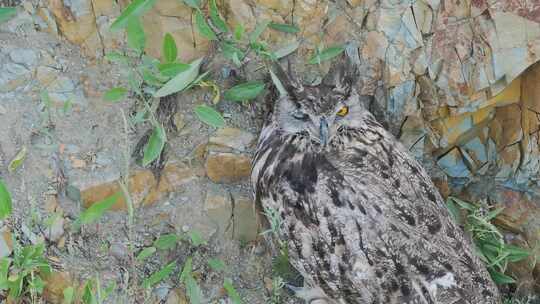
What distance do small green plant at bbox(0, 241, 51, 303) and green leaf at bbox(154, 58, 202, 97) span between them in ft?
2.92

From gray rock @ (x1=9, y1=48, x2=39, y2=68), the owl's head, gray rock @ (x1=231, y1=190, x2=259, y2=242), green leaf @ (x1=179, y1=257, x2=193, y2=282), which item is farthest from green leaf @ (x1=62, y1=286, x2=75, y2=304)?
the owl's head

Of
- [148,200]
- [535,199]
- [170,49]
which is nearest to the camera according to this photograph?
[170,49]

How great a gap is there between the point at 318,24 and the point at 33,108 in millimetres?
1472

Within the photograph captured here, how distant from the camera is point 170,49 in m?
3.50

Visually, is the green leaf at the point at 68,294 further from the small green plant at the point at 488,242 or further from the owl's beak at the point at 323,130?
the small green plant at the point at 488,242

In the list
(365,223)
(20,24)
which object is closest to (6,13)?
(20,24)

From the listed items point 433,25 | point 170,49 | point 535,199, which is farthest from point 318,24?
point 535,199

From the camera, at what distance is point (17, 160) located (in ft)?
11.5

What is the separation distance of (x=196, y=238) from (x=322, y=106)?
2.89ft

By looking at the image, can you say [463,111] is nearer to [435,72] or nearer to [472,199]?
[435,72]

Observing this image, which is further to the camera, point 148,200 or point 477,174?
point 477,174

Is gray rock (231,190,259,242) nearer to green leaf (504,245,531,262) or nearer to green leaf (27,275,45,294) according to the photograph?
green leaf (27,275,45,294)

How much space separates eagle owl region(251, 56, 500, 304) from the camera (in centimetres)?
350

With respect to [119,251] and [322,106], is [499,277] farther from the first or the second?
[119,251]
